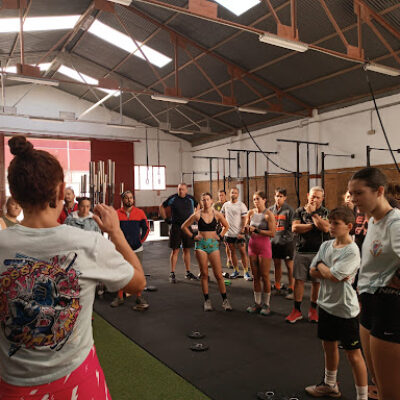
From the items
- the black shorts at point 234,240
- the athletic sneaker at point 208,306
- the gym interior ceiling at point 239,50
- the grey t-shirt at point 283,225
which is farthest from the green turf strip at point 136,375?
the gym interior ceiling at point 239,50

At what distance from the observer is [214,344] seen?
10.1 ft

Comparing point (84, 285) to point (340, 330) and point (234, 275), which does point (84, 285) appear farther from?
point (234, 275)

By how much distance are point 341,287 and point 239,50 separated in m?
7.22

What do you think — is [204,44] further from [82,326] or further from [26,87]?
[82,326]

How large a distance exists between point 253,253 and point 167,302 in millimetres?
1398

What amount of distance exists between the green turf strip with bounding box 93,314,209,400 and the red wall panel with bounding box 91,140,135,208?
10541 mm

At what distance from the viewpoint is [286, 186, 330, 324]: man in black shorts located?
11.1ft

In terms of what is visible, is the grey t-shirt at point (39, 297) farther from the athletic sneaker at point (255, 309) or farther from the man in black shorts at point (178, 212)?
the man in black shorts at point (178, 212)

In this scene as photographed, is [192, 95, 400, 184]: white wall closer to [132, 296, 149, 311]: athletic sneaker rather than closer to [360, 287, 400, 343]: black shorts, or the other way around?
[132, 296, 149, 311]: athletic sneaker

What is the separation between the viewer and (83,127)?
42.9ft

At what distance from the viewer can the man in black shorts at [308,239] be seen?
340 cm

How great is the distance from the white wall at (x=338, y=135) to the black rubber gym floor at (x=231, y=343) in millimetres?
5626

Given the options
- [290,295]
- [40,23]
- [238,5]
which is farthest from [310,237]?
[40,23]

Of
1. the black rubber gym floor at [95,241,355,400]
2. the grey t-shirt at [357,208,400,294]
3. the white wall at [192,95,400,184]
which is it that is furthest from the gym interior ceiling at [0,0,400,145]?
the grey t-shirt at [357,208,400,294]
